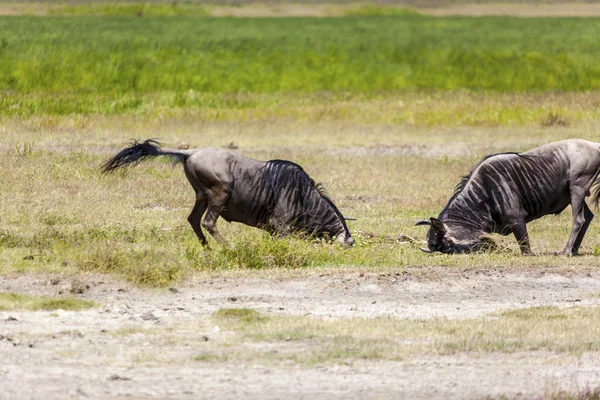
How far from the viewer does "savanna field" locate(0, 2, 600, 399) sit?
8.16 metres

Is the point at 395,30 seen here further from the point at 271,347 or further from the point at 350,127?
the point at 271,347

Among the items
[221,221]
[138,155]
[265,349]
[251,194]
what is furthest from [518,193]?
[265,349]

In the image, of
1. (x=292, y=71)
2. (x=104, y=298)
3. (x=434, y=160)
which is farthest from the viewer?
(x=292, y=71)

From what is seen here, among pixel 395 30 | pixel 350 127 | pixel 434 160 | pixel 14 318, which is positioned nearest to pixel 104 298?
pixel 14 318

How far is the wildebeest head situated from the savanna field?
0.92 ft

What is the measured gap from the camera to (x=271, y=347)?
871cm

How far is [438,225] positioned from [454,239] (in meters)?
0.31

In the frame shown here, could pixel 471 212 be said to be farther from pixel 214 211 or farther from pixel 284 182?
pixel 214 211

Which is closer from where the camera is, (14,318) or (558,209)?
(14,318)

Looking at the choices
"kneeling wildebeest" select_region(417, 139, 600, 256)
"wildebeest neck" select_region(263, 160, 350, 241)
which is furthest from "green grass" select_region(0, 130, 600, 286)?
"wildebeest neck" select_region(263, 160, 350, 241)

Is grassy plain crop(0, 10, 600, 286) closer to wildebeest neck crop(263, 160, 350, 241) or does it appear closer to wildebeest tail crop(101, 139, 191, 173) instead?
wildebeest neck crop(263, 160, 350, 241)

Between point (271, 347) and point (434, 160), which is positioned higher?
point (271, 347)

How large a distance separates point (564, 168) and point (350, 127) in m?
15.1

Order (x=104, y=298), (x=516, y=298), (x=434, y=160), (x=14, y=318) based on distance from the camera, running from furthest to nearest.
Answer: (x=434, y=160), (x=516, y=298), (x=104, y=298), (x=14, y=318)
